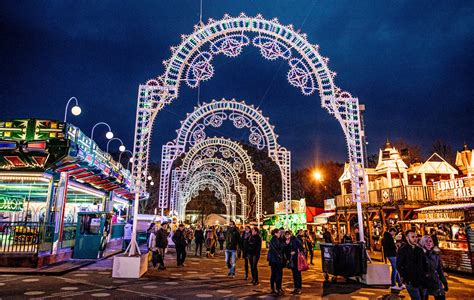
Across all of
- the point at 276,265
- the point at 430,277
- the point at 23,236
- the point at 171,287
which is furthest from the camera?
the point at 23,236

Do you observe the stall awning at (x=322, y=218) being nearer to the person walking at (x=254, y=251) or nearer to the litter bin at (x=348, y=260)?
the litter bin at (x=348, y=260)

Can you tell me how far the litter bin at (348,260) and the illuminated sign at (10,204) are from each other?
16583 mm

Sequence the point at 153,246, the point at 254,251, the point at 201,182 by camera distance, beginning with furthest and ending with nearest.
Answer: the point at 201,182, the point at 153,246, the point at 254,251

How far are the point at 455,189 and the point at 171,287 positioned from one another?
16.6 meters

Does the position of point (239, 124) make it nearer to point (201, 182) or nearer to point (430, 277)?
point (430, 277)

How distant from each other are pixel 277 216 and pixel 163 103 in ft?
71.1

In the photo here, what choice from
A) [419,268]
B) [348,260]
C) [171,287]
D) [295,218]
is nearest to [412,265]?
[419,268]

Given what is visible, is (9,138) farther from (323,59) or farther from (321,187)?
(321,187)

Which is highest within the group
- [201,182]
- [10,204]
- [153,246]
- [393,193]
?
[201,182]

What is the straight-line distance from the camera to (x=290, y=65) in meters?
12.3

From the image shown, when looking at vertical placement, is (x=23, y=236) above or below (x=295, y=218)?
below

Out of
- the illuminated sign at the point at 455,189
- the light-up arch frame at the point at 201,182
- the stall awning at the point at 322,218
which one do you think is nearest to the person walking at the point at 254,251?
the illuminated sign at the point at 455,189

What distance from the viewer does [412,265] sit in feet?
17.4

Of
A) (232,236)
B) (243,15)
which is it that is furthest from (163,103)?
(232,236)
